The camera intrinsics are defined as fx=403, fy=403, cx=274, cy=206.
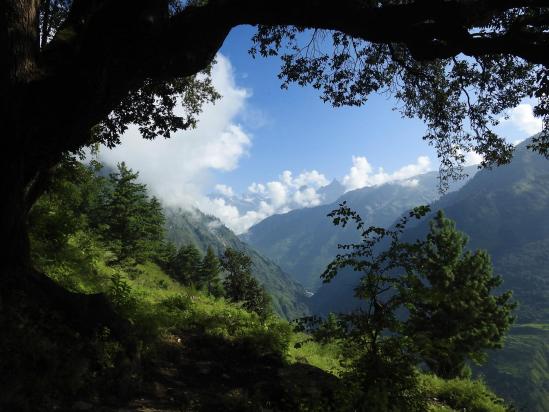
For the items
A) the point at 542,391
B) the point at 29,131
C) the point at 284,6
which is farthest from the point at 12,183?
the point at 542,391

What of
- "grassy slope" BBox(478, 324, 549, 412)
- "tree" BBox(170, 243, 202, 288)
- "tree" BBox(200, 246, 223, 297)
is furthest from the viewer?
"grassy slope" BBox(478, 324, 549, 412)

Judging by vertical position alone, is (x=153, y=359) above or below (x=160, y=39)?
below

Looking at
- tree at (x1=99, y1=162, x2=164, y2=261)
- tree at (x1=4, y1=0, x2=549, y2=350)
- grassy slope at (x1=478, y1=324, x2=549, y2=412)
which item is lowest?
grassy slope at (x1=478, y1=324, x2=549, y2=412)

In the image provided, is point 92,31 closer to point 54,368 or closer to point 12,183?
point 12,183

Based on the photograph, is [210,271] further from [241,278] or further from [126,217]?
[126,217]

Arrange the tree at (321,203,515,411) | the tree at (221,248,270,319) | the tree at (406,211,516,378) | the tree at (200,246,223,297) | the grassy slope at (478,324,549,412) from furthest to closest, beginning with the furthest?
the grassy slope at (478,324,549,412), the tree at (200,246,223,297), the tree at (221,248,270,319), the tree at (406,211,516,378), the tree at (321,203,515,411)

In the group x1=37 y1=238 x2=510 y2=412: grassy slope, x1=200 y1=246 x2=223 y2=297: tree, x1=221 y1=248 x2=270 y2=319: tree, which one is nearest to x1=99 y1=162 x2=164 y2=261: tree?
x1=221 y1=248 x2=270 y2=319: tree

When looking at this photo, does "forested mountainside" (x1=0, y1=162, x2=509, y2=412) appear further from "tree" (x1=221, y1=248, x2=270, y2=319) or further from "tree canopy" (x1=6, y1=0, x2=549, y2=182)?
"tree" (x1=221, y1=248, x2=270, y2=319)

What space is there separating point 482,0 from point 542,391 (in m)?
208

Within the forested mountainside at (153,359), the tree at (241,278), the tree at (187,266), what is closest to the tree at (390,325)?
the forested mountainside at (153,359)

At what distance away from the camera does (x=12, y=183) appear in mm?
7129

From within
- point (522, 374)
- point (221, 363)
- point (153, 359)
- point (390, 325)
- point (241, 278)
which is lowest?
point (522, 374)

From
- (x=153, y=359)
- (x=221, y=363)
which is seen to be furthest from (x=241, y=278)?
(x=153, y=359)

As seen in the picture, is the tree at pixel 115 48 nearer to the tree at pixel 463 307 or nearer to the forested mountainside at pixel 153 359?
the forested mountainside at pixel 153 359
